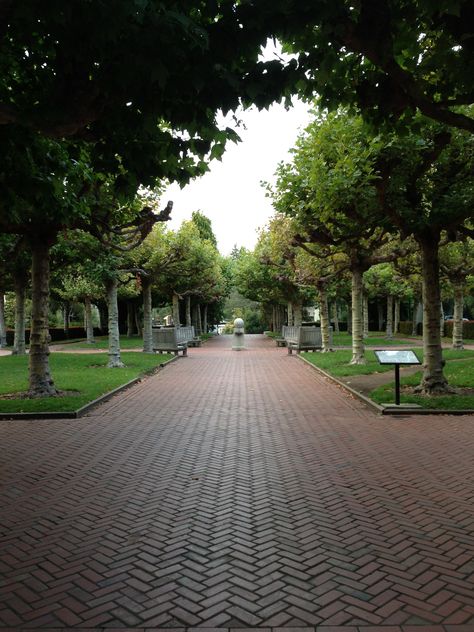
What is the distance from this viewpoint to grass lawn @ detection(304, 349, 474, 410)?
10673 mm

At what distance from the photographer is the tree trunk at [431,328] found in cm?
1170

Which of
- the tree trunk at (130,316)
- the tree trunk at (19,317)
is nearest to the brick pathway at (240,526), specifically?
the tree trunk at (19,317)

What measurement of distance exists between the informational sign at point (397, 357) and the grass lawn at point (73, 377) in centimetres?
620

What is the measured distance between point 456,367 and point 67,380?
11.6 m

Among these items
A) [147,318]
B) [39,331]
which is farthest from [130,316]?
[39,331]

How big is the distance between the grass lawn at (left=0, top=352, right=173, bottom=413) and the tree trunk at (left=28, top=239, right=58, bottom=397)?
22.3 inches

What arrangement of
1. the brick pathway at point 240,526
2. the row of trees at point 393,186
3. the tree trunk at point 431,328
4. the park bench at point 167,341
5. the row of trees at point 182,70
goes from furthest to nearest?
the park bench at point 167,341 → the tree trunk at point 431,328 → the row of trees at point 393,186 → the row of trees at point 182,70 → the brick pathway at point 240,526

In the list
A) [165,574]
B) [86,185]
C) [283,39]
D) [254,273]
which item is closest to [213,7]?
[283,39]

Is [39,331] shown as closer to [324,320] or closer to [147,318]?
[147,318]

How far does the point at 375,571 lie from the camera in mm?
3857

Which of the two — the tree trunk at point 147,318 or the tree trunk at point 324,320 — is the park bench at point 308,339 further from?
the tree trunk at point 147,318

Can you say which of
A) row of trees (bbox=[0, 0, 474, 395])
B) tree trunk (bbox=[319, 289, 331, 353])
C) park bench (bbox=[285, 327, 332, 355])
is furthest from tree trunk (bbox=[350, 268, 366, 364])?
row of trees (bbox=[0, 0, 474, 395])

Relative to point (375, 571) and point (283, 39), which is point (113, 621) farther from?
point (283, 39)

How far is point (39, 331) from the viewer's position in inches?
482
